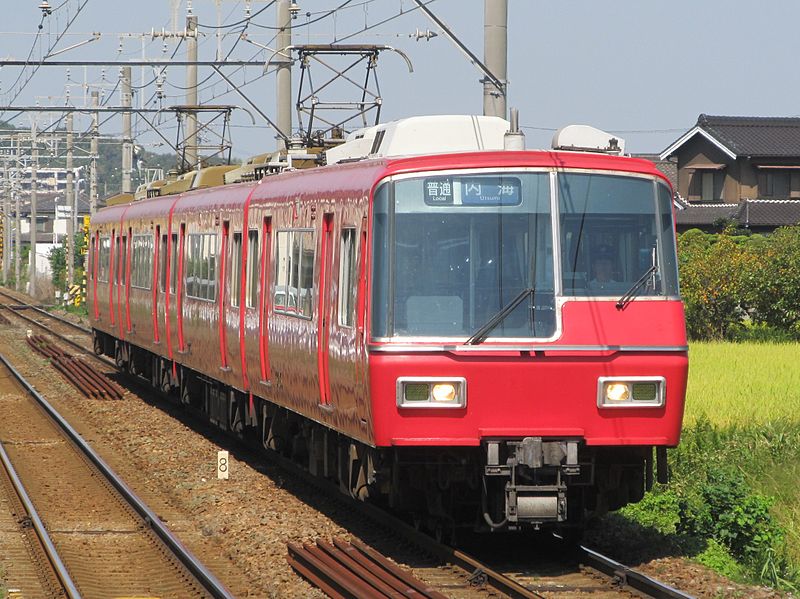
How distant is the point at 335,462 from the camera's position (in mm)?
11617

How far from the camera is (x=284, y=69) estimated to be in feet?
73.8

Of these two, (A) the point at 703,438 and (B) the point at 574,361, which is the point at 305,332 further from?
(A) the point at 703,438

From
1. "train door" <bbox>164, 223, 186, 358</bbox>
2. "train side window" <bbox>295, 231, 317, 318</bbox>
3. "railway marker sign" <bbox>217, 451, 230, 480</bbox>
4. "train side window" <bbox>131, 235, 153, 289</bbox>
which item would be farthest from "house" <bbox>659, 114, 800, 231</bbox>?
"train side window" <bbox>295, 231, 317, 318</bbox>

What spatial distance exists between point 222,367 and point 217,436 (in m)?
2.38

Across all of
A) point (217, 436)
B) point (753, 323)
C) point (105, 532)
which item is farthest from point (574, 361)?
point (753, 323)

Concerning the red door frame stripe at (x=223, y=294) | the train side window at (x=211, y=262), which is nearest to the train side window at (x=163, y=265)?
the train side window at (x=211, y=262)

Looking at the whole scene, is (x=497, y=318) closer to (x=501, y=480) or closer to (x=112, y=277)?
(x=501, y=480)

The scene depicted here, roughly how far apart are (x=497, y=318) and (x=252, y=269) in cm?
478

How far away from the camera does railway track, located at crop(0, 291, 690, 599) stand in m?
8.62

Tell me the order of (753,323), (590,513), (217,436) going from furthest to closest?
(753,323) < (217,436) < (590,513)

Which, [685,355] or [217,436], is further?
[217,436]

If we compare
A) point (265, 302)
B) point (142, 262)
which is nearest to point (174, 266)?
point (142, 262)

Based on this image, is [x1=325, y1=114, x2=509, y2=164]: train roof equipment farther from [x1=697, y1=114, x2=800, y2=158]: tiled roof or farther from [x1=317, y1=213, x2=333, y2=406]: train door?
[x1=697, y1=114, x2=800, y2=158]: tiled roof

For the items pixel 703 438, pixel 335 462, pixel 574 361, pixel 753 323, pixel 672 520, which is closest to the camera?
pixel 574 361
